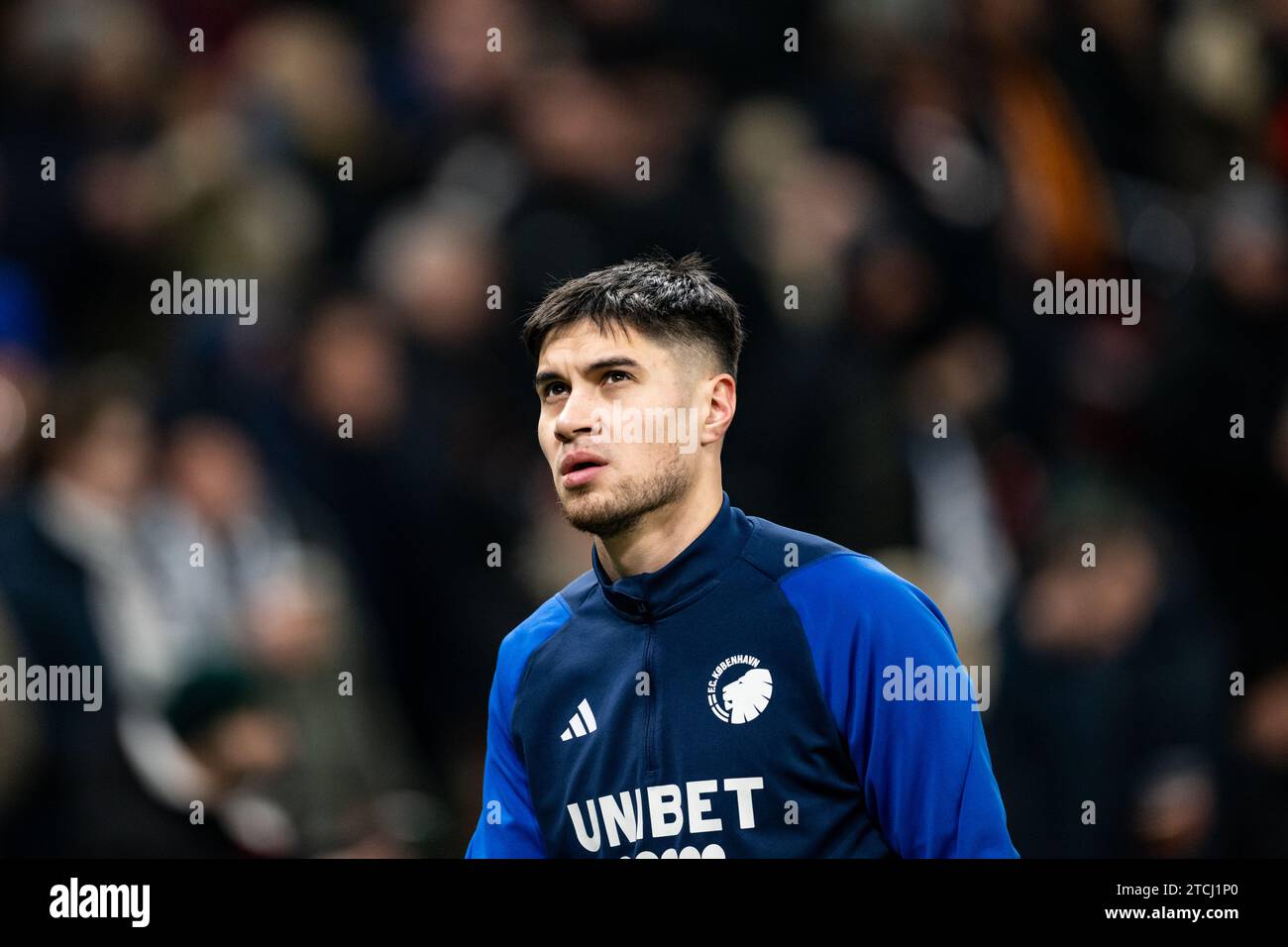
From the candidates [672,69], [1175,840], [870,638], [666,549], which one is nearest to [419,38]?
[672,69]

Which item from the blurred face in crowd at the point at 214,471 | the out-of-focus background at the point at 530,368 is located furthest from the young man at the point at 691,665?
the blurred face in crowd at the point at 214,471

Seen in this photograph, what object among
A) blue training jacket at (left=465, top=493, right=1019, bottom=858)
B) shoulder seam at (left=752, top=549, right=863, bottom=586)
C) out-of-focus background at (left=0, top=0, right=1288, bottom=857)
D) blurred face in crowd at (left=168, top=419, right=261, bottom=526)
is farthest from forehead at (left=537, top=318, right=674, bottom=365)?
blurred face in crowd at (left=168, top=419, right=261, bottom=526)

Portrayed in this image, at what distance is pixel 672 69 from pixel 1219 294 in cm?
187

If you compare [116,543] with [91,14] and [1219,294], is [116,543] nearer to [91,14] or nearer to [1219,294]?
[91,14]

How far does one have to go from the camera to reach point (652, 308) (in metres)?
2.89

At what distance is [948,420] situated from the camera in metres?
4.40

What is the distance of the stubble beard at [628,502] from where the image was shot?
2777mm

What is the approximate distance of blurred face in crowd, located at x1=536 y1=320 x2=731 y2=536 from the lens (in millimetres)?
2779

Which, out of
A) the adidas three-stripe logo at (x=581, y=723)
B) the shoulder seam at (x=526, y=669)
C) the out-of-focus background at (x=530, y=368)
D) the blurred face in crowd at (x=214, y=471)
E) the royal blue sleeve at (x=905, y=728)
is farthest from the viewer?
the blurred face in crowd at (x=214, y=471)

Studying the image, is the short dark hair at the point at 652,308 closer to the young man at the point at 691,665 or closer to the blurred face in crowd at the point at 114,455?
the young man at the point at 691,665

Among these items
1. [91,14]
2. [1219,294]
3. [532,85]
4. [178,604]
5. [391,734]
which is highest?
[91,14]

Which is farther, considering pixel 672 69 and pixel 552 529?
pixel 672 69

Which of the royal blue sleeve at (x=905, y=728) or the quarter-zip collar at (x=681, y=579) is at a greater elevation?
the quarter-zip collar at (x=681, y=579)

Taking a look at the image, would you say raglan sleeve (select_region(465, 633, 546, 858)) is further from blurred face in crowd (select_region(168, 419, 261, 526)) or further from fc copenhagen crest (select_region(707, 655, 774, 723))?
blurred face in crowd (select_region(168, 419, 261, 526))
